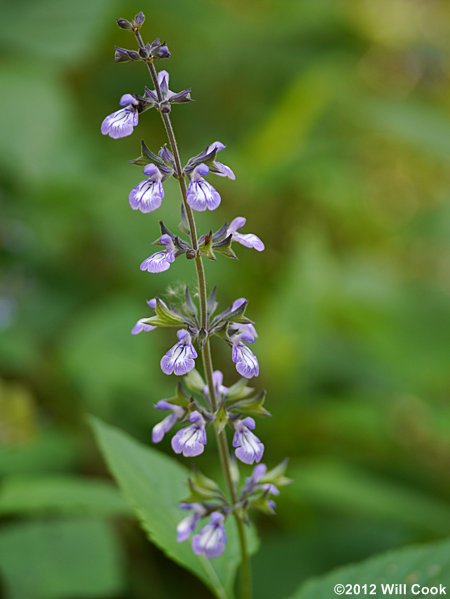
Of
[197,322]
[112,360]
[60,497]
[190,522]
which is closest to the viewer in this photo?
[197,322]

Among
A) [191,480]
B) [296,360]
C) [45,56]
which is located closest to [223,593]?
[191,480]

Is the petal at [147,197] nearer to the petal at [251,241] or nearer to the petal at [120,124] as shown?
the petal at [120,124]

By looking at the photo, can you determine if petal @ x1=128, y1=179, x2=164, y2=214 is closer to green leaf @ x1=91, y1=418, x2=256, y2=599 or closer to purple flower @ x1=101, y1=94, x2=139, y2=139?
purple flower @ x1=101, y1=94, x2=139, y2=139

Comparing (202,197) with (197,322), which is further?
(197,322)

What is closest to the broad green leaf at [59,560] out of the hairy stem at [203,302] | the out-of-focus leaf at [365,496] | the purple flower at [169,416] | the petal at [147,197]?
the out-of-focus leaf at [365,496]

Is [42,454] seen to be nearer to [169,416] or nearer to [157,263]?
[169,416]

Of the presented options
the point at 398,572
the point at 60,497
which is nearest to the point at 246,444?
the point at 398,572

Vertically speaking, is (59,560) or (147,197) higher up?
(147,197)
